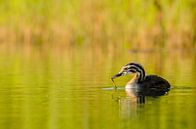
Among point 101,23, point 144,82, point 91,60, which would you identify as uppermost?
point 101,23

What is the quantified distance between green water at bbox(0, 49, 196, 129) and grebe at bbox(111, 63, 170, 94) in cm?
24

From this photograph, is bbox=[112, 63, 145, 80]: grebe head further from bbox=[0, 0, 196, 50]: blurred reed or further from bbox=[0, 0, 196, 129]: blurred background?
bbox=[0, 0, 196, 50]: blurred reed

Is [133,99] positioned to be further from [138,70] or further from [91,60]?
[91,60]

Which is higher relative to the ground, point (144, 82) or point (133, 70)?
point (133, 70)

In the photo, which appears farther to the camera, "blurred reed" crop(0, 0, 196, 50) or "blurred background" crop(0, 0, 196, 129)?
"blurred reed" crop(0, 0, 196, 50)

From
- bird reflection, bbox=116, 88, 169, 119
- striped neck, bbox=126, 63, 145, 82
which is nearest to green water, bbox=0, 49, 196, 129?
bird reflection, bbox=116, 88, 169, 119

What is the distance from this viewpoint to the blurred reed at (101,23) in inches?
1025

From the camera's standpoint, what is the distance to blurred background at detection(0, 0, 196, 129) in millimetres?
11516

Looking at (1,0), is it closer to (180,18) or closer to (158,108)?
(180,18)

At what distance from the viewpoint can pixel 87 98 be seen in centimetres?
1366

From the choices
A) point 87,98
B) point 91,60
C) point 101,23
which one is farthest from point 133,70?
point 101,23

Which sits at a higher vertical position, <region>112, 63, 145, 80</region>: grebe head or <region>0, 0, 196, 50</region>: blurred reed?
<region>0, 0, 196, 50</region>: blurred reed

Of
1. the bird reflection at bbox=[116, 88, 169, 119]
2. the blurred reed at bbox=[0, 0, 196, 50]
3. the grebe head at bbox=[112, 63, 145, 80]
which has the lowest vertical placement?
the bird reflection at bbox=[116, 88, 169, 119]

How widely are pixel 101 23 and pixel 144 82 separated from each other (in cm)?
1303
